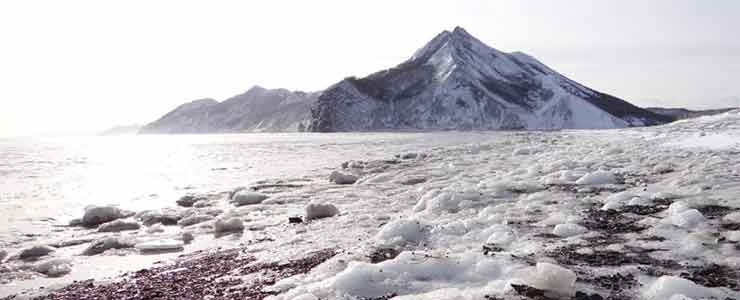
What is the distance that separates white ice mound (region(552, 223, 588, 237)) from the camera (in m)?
8.04

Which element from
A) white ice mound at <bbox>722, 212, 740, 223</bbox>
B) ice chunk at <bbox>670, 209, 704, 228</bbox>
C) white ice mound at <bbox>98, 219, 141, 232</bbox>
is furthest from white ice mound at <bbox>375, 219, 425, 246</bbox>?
white ice mound at <bbox>98, 219, 141, 232</bbox>

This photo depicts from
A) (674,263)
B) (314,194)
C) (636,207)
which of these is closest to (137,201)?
(314,194)

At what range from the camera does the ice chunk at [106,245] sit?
1014 centimetres

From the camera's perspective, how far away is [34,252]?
32.6ft

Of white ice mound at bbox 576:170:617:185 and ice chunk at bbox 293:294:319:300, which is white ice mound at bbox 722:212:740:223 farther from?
ice chunk at bbox 293:294:319:300

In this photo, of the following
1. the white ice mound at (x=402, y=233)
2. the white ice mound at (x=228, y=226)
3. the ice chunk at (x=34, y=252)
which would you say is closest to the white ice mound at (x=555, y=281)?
the white ice mound at (x=402, y=233)

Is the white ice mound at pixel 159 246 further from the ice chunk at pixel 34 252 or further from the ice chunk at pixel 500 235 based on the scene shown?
the ice chunk at pixel 500 235

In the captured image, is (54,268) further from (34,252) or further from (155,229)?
(155,229)

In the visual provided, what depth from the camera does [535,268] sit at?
596cm

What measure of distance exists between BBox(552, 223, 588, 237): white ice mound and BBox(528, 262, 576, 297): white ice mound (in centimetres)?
259

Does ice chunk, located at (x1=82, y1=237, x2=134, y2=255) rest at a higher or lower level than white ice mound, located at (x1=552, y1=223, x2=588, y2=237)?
lower

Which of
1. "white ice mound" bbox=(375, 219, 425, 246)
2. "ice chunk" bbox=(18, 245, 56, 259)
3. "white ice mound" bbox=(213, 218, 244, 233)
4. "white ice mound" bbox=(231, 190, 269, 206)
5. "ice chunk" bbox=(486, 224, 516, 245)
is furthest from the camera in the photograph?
"white ice mound" bbox=(231, 190, 269, 206)

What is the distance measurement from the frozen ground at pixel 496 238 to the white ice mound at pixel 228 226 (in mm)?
45

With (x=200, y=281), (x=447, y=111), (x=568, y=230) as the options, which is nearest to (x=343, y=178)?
(x=568, y=230)
